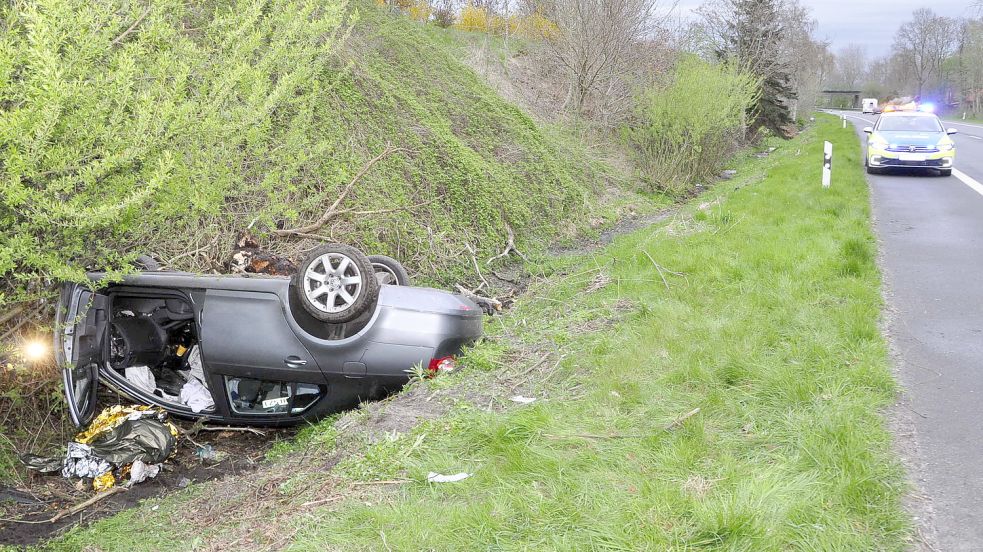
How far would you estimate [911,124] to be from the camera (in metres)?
18.4

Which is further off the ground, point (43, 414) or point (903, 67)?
point (903, 67)

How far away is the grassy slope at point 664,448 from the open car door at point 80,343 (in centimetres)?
130

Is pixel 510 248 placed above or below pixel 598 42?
below

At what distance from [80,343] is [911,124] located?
19534 millimetres

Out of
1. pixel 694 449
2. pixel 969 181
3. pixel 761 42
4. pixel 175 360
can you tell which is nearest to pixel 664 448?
pixel 694 449

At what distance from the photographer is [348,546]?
129 inches

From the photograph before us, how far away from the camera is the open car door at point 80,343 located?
5184mm

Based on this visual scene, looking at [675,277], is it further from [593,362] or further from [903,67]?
[903,67]

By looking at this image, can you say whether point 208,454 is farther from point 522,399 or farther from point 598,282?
point 598,282

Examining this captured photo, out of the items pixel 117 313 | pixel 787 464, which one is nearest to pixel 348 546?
pixel 787 464

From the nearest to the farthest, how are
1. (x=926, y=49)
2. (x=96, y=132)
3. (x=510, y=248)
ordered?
1. (x=96, y=132)
2. (x=510, y=248)
3. (x=926, y=49)

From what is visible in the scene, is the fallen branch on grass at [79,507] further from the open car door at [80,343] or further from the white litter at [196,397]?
the white litter at [196,397]

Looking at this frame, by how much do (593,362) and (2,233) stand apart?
3.99 meters

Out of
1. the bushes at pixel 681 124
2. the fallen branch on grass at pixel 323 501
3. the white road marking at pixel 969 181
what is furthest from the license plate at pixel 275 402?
the bushes at pixel 681 124
